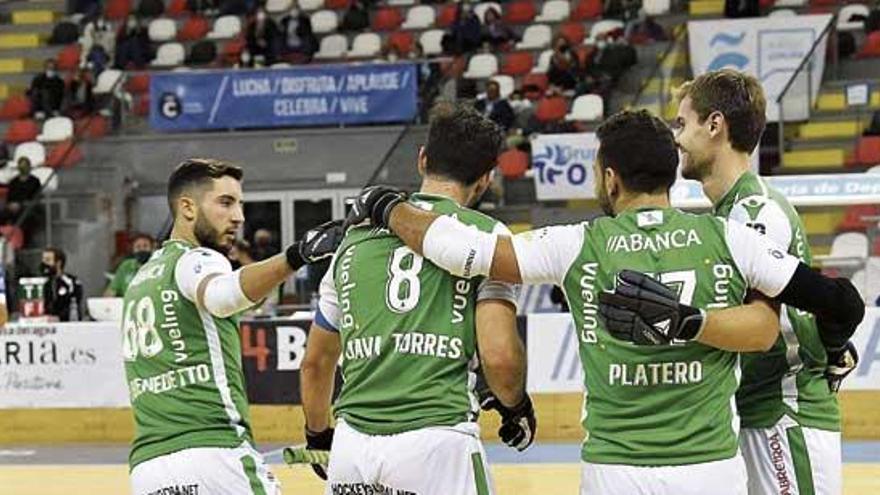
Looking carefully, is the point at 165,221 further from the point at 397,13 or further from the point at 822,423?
the point at 822,423

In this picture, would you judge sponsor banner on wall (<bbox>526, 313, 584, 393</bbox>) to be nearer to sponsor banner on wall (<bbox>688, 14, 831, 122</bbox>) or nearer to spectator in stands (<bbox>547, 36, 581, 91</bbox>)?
sponsor banner on wall (<bbox>688, 14, 831, 122</bbox>)

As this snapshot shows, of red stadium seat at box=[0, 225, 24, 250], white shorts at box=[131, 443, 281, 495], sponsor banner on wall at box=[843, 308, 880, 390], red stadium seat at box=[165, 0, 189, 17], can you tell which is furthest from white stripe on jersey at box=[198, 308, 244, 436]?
red stadium seat at box=[165, 0, 189, 17]

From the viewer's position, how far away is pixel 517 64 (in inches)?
1057

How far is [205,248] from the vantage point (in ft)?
21.2

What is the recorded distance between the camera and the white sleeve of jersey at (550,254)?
206 inches

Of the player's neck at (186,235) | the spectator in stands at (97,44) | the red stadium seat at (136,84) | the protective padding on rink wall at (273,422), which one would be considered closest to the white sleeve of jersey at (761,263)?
the player's neck at (186,235)

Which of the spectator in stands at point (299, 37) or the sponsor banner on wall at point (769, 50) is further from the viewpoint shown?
the spectator in stands at point (299, 37)

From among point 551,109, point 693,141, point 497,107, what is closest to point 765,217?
point 693,141

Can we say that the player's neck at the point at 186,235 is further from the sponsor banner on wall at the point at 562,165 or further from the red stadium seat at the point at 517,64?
the red stadium seat at the point at 517,64

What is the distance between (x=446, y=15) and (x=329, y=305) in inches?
895

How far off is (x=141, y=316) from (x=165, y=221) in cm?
1994

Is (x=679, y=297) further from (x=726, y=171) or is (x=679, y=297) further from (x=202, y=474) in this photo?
(x=202, y=474)

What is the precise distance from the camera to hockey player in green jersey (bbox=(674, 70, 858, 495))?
569cm

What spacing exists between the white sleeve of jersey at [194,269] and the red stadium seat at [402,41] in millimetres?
20806
